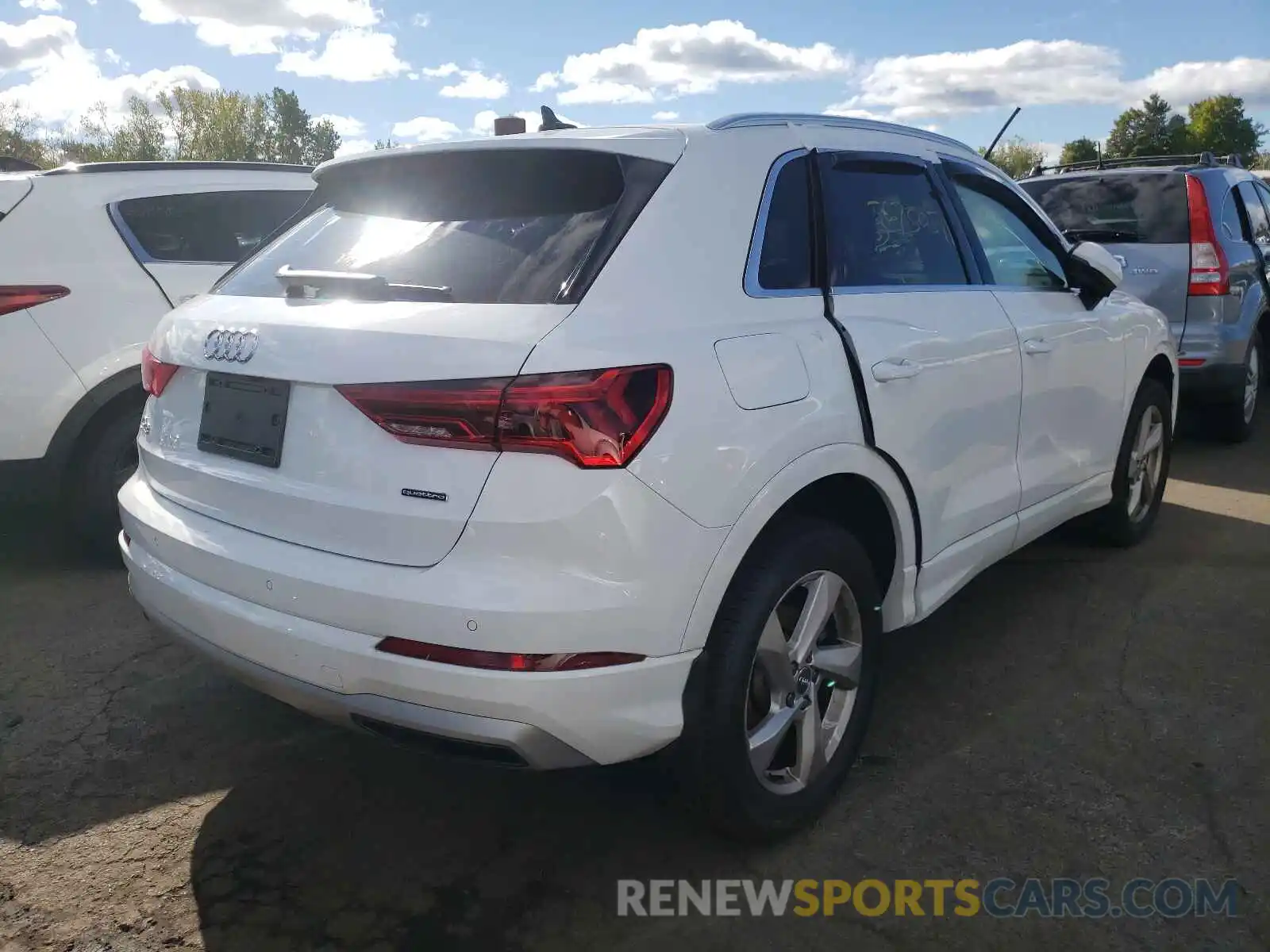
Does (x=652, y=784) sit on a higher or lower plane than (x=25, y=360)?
lower

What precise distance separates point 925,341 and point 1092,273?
140 centimetres

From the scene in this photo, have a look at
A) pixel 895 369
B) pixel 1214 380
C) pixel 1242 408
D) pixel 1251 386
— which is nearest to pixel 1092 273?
pixel 895 369

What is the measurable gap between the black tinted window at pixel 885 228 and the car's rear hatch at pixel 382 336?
626 mm

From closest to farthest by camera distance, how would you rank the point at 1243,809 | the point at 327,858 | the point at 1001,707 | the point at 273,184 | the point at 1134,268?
1. the point at 327,858
2. the point at 1243,809
3. the point at 1001,707
4. the point at 273,184
5. the point at 1134,268

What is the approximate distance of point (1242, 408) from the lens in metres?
7.04

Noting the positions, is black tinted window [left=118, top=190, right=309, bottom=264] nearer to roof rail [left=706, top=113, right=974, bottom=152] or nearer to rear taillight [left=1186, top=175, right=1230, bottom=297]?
roof rail [left=706, top=113, right=974, bottom=152]

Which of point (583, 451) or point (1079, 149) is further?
point (1079, 149)

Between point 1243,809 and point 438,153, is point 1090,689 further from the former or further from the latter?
point 438,153

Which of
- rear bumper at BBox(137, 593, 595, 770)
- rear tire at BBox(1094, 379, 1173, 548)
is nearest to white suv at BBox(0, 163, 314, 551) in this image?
rear bumper at BBox(137, 593, 595, 770)

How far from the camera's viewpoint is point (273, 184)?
5504 millimetres

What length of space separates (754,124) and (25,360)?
124 inches

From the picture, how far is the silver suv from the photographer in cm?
666

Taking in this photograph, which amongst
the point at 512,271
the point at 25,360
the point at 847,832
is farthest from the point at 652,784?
the point at 25,360

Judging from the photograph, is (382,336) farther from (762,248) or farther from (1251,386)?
(1251,386)
